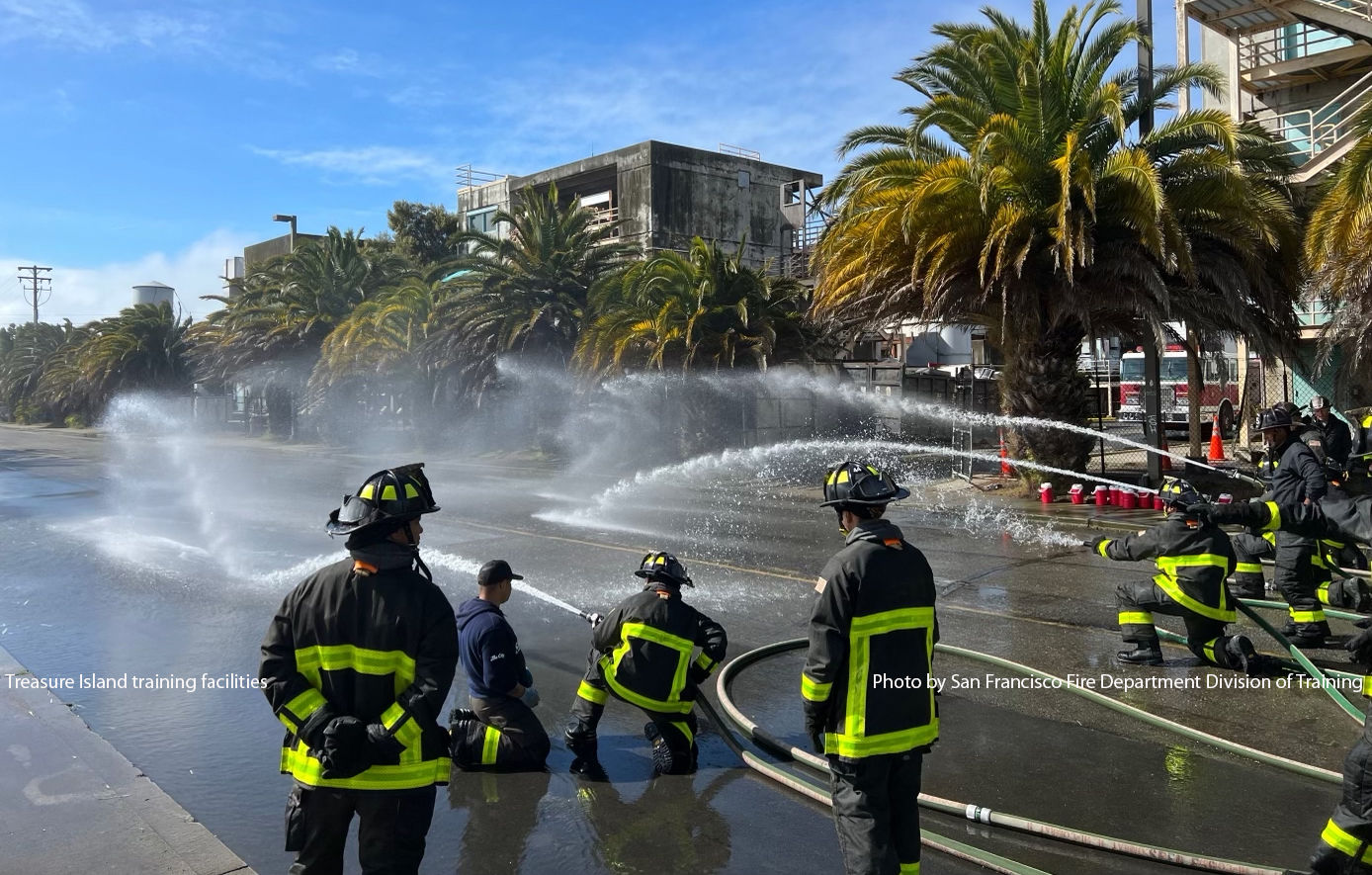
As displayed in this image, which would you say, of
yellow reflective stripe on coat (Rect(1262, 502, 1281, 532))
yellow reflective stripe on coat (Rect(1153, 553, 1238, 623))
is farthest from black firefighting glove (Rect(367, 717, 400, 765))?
yellow reflective stripe on coat (Rect(1153, 553, 1238, 623))

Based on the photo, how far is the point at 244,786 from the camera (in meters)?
5.26

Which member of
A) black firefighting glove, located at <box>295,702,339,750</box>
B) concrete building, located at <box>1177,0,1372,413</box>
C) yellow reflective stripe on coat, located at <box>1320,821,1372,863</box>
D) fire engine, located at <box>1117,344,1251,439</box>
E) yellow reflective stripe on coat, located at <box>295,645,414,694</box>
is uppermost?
concrete building, located at <box>1177,0,1372,413</box>

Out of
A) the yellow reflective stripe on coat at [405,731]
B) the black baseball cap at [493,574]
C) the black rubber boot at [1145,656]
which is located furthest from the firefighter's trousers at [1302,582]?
the yellow reflective stripe on coat at [405,731]

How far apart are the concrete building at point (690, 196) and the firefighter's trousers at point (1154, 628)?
32.6 metres

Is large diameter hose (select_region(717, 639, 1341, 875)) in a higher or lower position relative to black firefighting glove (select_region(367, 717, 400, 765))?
lower

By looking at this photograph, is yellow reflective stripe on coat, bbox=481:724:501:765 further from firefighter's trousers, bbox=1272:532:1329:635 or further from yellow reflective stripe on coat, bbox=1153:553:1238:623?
firefighter's trousers, bbox=1272:532:1329:635

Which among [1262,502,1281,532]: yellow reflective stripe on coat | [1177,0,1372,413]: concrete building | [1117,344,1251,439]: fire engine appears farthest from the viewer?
[1117,344,1251,439]: fire engine

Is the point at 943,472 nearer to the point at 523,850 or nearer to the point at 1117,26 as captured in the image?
the point at 1117,26

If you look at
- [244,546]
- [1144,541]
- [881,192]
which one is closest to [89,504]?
[244,546]

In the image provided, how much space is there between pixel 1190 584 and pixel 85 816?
6.39m

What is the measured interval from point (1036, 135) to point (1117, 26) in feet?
6.51

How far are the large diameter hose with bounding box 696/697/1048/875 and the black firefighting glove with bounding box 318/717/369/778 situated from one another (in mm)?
1875

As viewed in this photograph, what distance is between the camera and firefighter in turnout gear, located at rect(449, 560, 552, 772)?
17.3ft

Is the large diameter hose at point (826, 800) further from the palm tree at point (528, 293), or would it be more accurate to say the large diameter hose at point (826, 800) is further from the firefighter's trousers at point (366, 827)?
the palm tree at point (528, 293)
